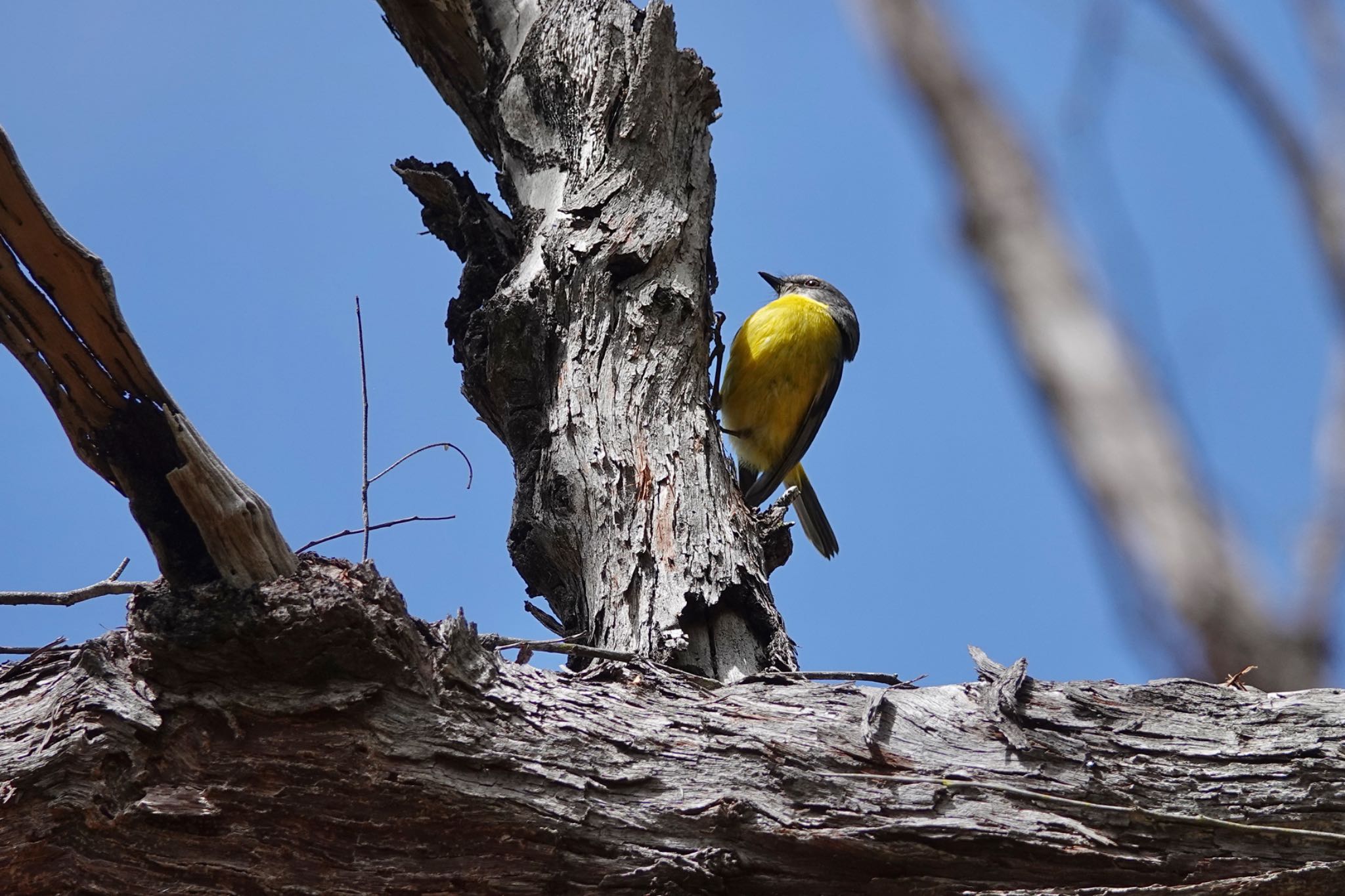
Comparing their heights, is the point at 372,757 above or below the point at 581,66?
below

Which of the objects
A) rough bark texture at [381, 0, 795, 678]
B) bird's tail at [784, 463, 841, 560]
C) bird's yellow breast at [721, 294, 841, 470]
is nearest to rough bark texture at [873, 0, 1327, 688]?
rough bark texture at [381, 0, 795, 678]

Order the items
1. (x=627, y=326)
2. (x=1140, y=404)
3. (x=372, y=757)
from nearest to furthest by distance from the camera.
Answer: (x=1140, y=404), (x=372, y=757), (x=627, y=326)

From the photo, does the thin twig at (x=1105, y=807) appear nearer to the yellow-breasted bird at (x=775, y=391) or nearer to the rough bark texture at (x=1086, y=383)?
the rough bark texture at (x=1086, y=383)

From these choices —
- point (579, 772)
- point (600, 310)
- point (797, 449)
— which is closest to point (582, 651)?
point (579, 772)

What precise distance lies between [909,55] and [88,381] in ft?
6.23

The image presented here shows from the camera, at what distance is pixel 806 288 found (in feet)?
25.3

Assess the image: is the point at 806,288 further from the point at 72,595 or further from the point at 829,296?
the point at 72,595

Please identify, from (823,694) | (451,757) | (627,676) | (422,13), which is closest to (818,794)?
(823,694)

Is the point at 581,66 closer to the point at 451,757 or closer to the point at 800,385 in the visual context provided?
the point at 800,385

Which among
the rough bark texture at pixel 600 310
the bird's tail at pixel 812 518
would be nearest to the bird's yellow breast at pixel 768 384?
the bird's tail at pixel 812 518

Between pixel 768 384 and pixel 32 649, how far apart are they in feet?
13.7

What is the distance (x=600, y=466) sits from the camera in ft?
12.4

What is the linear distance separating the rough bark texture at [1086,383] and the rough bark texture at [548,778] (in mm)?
1484

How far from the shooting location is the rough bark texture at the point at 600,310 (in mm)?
3576
